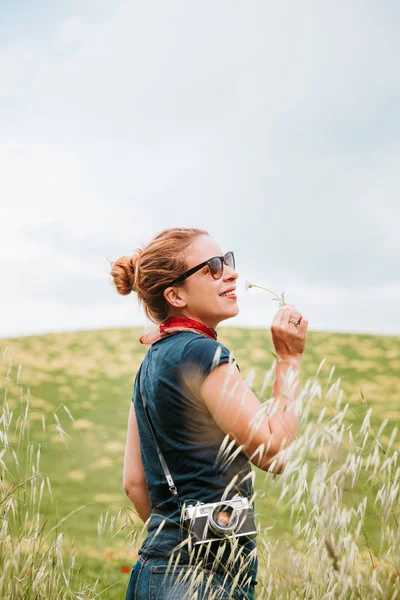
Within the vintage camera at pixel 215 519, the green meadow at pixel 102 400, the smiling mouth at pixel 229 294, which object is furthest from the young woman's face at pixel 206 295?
the green meadow at pixel 102 400

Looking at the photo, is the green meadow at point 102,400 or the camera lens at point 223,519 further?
the green meadow at point 102,400

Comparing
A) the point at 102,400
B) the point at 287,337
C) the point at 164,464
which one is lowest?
the point at 102,400

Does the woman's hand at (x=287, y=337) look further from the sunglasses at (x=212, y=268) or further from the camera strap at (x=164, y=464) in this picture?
the camera strap at (x=164, y=464)

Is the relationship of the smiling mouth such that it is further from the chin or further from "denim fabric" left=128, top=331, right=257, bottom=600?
"denim fabric" left=128, top=331, right=257, bottom=600

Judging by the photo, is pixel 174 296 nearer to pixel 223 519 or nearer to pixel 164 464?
pixel 164 464

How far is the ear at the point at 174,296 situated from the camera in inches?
71.5

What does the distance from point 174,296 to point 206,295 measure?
0.30 feet

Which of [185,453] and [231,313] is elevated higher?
[231,313]

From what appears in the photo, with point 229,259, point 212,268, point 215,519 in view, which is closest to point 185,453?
point 215,519

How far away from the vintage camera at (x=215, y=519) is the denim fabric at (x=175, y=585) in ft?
0.29

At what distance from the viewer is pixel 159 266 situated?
1857 mm

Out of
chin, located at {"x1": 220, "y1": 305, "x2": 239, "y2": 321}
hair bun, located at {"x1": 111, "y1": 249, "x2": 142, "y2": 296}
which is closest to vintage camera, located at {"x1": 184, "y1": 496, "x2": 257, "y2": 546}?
chin, located at {"x1": 220, "y1": 305, "x2": 239, "y2": 321}

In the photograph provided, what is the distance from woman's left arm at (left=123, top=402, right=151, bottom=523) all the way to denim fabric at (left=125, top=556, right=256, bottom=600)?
11.9 inches

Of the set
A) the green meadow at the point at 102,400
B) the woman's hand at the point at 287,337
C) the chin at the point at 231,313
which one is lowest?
the green meadow at the point at 102,400
